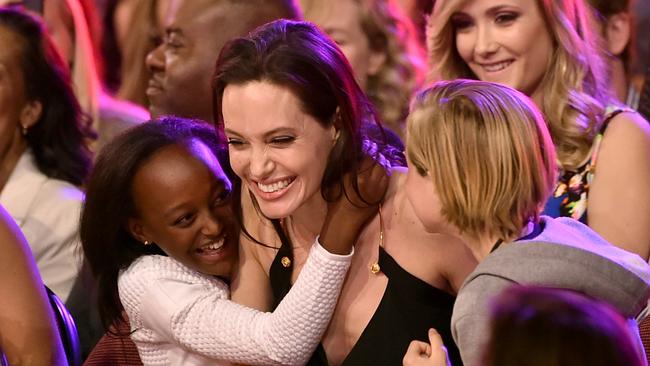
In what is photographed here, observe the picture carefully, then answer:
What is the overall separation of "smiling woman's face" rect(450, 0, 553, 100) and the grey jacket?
107 centimetres

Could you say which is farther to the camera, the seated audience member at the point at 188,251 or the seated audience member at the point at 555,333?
the seated audience member at the point at 188,251

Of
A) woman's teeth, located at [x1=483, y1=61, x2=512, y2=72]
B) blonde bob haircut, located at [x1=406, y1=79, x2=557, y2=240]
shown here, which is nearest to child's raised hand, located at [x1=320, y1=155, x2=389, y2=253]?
blonde bob haircut, located at [x1=406, y1=79, x2=557, y2=240]

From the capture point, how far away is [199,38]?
3514 millimetres

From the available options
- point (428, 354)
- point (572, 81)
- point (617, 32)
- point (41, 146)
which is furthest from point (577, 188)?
point (41, 146)

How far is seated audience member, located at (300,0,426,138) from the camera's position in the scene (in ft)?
12.4

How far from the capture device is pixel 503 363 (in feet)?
5.13

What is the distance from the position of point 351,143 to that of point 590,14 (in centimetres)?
117

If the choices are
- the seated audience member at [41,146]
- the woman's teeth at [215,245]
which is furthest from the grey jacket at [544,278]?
the seated audience member at [41,146]

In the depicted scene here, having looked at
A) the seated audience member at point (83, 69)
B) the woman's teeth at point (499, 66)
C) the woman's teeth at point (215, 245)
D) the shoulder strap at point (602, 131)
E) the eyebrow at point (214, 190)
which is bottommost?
the seated audience member at point (83, 69)

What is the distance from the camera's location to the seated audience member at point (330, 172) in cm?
235

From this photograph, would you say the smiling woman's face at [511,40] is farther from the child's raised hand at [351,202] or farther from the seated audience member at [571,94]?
the child's raised hand at [351,202]

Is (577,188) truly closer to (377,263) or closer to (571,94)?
(571,94)

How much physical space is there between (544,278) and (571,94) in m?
1.11

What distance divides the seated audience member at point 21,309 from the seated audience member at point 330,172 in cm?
56
